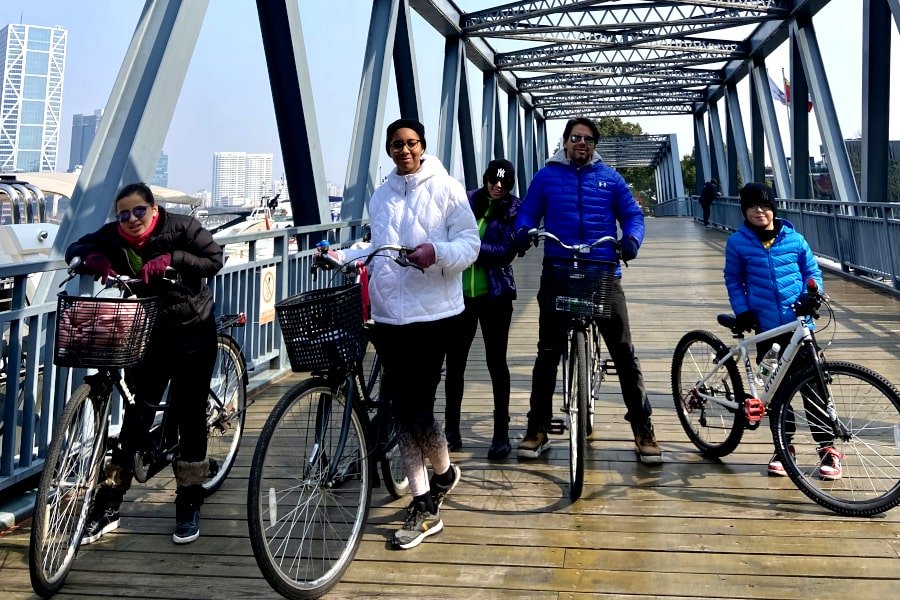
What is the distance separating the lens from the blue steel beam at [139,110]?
4008 millimetres

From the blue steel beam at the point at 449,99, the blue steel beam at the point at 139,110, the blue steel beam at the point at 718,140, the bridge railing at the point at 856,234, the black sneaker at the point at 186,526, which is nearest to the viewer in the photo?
the black sneaker at the point at 186,526

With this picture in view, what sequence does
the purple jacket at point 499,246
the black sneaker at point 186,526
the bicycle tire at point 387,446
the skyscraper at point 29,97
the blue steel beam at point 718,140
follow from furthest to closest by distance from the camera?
1. the blue steel beam at point 718,140
2. the skyscraper at point 29,97
3. the purple jacket at point 499,246
4. the bicycle tire at point 387,446
5. the black sneaker at point 186,526

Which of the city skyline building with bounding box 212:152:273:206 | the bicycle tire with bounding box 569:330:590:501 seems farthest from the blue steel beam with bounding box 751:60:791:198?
the bicycle tire with bounding box 569:330:590:501

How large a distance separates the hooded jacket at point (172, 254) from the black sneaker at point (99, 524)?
80cm

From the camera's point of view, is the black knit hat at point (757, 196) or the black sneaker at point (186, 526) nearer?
the black sneaker at point (186, 526)

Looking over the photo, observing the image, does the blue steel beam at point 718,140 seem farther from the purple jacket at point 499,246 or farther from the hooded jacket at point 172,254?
the hooded jacket at point 172,254

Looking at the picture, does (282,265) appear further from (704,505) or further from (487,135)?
(487,135)

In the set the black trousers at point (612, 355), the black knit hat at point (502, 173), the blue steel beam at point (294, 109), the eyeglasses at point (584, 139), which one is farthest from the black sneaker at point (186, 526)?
the blue steel beam at point (294, 109)

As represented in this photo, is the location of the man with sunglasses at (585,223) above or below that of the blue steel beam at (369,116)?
below

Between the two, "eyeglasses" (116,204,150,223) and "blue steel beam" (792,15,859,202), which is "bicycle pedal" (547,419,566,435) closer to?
"eyeglasses" (116,204,150,223)

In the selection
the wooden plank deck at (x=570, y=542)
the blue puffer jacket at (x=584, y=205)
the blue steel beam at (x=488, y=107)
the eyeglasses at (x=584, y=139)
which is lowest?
the wooden plank deck at (x=570, y=542)

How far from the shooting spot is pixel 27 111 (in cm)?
1151

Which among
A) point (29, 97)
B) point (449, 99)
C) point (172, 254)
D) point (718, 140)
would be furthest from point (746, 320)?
point (718, 140)

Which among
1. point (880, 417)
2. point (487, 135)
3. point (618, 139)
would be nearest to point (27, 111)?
point (487, 135)
